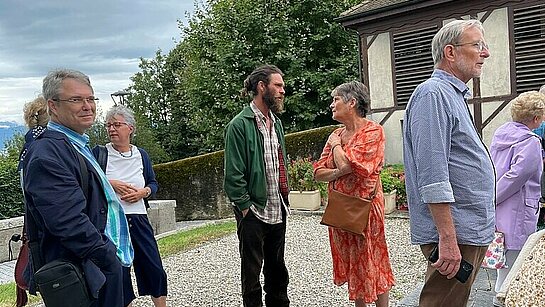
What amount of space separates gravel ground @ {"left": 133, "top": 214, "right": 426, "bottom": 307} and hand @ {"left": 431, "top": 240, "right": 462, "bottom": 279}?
2365 mm

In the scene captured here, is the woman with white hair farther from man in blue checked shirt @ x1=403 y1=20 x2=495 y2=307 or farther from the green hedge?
the green hedge

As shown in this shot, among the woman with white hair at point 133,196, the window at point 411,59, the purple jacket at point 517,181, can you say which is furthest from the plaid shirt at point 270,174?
the window at point 411,59

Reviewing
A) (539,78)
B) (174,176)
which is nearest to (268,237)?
(539,78)

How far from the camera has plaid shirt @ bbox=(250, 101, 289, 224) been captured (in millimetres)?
4020

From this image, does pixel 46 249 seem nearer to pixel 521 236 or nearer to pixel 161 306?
pixel 161 306

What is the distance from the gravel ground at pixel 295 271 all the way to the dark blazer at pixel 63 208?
2.62 meters

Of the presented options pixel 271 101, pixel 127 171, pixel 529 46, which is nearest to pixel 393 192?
pixel 529 46

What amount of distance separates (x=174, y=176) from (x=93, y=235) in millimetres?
11880

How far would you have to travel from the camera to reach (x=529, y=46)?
426 inches

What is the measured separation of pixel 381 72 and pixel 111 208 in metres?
11.2

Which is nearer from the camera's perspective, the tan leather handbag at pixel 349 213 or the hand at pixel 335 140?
the tan leather handbag at pixel 349 213

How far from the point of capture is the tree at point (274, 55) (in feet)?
62.4

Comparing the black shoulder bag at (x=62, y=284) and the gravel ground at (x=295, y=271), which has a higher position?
the black shoulder bag at (x=62, y=284)

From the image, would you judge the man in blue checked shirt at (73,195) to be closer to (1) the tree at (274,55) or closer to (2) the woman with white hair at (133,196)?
(2) the woman with white hair at (133,196)
